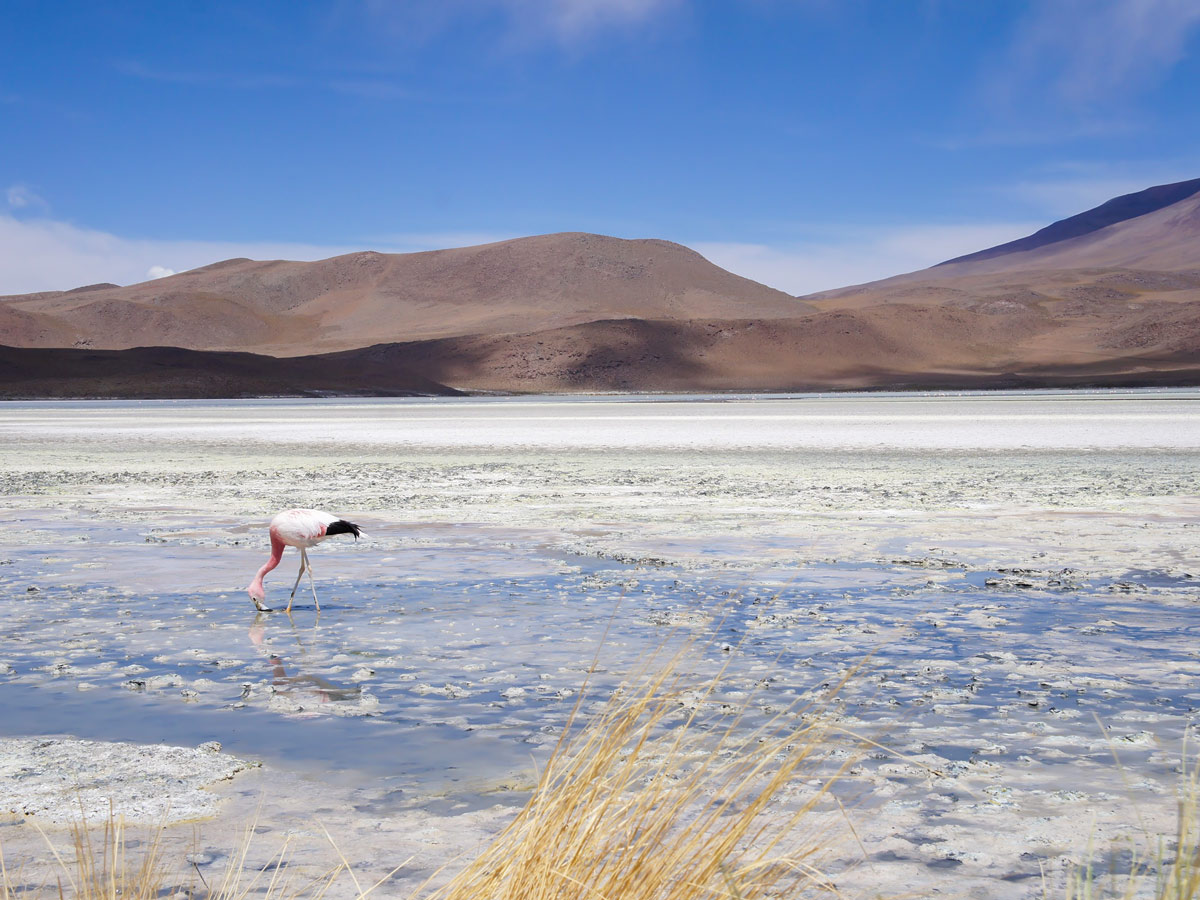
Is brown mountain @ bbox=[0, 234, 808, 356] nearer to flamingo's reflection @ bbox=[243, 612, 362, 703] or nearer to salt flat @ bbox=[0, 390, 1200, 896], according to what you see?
salt flat @ bbox=[0, 390, 1200, 896]

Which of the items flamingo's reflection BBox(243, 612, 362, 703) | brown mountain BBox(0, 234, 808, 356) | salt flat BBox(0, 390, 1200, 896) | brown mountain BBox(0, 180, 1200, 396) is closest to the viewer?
salt flat BBox(0, 390, 1200, 896)

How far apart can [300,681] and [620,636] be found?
1644mm

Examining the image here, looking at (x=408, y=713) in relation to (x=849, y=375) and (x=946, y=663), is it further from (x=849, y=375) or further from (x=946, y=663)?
(x=849, y=375)

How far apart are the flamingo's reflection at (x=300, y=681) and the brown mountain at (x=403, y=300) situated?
454 feet

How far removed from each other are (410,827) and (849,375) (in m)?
104

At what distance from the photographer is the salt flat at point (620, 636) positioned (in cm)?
392

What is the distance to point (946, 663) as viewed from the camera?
19.1 ft

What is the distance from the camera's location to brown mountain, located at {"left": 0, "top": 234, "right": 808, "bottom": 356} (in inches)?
6181

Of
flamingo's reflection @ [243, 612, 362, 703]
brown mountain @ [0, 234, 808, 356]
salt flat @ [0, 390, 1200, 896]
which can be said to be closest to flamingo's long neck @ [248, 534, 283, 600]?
salt flat @ [0, 390, 1200, 896]

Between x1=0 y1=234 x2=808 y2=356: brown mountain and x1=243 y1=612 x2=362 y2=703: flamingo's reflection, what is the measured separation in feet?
454

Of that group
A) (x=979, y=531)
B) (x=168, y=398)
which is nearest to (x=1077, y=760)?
(x=979, y=531)

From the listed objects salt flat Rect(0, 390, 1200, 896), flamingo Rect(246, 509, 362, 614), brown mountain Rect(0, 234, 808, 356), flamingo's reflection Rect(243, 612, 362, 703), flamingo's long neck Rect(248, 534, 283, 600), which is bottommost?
flamingo's reflection Rect(243, 612, 362, 703)

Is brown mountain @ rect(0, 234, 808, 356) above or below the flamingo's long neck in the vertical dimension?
above

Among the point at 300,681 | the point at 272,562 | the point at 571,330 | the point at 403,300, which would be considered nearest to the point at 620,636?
the point at 300,681
